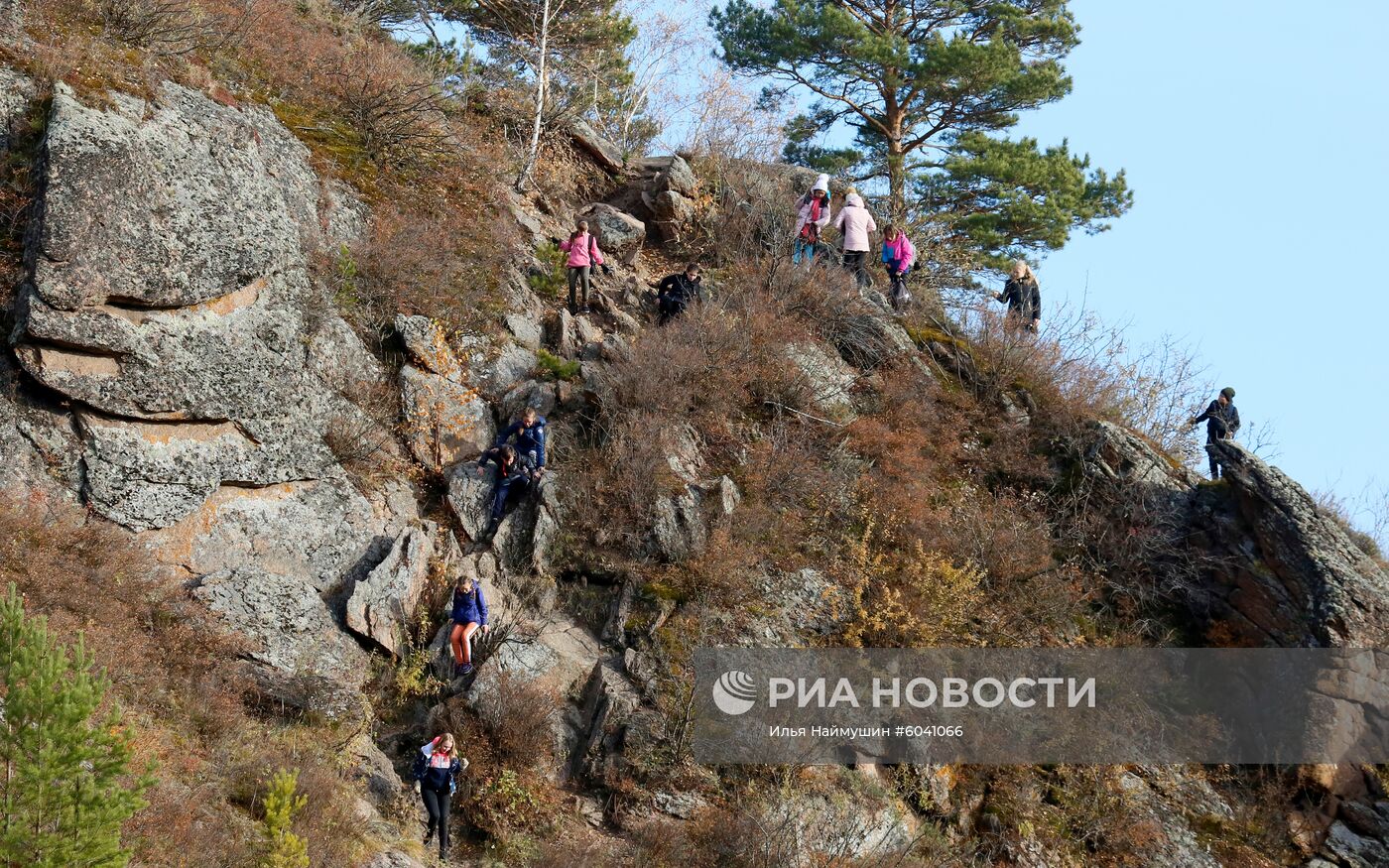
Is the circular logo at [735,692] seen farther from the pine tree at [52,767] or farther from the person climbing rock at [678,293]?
the person climbing rock at [678,293]

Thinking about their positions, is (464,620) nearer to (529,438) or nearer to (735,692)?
(529,438)

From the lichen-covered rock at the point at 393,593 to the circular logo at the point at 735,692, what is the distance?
378cm

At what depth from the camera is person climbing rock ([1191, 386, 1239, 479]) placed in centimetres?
1586

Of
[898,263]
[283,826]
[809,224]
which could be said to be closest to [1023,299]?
[898,263]

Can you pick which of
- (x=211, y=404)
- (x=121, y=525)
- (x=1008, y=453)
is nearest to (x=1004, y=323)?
(x=1008, y=453)

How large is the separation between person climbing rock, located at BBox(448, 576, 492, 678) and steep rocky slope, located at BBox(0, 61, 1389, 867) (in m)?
0.26

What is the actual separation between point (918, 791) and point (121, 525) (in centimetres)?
952

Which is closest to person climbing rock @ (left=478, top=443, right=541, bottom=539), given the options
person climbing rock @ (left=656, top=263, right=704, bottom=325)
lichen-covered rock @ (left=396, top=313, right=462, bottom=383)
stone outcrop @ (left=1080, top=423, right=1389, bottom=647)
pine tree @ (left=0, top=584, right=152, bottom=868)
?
lichen-covered rock @ (left=396, top=313, right=462, bottom=383)

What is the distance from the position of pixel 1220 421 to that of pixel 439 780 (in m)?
13.2

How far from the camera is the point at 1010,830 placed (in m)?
11.6

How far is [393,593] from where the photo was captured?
462 inches

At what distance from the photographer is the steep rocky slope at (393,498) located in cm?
1089

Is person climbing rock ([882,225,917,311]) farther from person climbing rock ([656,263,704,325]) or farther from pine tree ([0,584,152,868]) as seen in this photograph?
pine tree ([0,584,152,868])

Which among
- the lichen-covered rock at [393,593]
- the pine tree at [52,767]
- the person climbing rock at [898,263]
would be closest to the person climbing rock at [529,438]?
the lichen-covered rock at [393,593]
